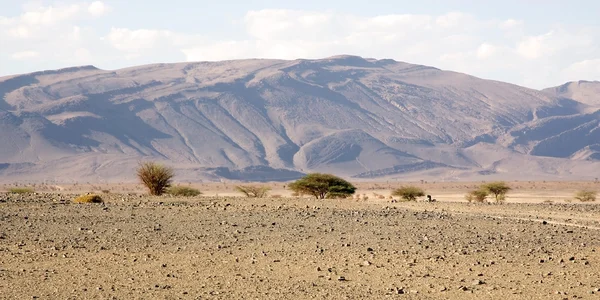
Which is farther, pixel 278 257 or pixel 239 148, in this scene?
pixel 239 148

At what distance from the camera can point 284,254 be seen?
15.5 meters

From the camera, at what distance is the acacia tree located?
36219 mm

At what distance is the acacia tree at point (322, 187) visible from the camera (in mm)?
36219

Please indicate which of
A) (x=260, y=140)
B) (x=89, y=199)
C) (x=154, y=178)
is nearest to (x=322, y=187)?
(x=154, y=178)

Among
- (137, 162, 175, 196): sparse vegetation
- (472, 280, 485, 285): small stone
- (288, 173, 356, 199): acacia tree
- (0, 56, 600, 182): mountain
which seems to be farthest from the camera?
(0, 56, 600, 182): mountain

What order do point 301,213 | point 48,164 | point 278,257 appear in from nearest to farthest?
point 278,257
point 301,213
point 48,164

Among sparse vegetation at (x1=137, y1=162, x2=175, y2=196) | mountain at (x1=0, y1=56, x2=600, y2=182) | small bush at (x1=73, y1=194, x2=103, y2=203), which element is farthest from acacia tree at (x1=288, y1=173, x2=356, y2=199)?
mountain at (x1=0, y1=56, x2=600, y2=182)

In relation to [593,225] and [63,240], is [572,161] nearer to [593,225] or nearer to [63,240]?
[593,225]

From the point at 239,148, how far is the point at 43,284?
5843 inches

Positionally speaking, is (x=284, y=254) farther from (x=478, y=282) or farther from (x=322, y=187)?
(x=322, y=187)

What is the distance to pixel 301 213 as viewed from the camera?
74.8 feet

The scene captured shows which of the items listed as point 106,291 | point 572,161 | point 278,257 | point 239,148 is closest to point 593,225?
point 278,257

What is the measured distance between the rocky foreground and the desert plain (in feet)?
0.09

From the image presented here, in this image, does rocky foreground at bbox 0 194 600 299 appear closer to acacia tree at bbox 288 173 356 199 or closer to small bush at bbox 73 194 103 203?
small bush at bbox 73 194 103 203
